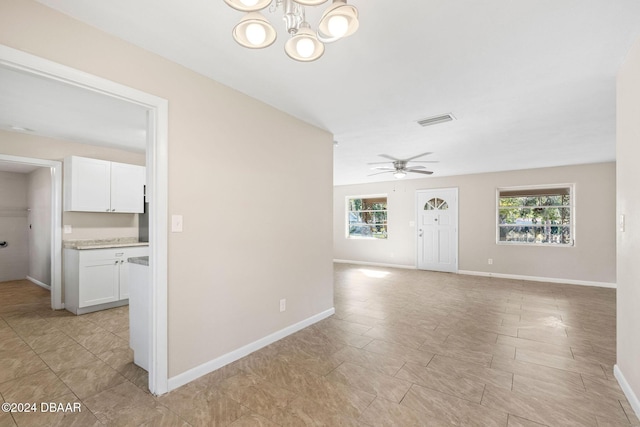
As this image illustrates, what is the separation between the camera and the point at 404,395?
→ 2.11 metres

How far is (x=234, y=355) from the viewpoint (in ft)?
8.65

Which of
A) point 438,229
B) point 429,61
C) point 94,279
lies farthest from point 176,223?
point 438,229

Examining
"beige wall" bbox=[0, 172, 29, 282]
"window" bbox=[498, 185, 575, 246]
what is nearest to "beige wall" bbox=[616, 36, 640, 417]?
"window" bbox=[498, 185, 575, 246]

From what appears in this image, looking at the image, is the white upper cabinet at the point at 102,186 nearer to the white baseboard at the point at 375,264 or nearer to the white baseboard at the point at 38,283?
the white baseboard at the point at 38,283

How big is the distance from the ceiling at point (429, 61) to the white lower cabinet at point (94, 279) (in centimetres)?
321

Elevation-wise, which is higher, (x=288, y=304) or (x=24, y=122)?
(x=24, y=122)

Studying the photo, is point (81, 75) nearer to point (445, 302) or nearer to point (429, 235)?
point (445, 302)

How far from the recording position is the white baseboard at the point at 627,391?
190 cm

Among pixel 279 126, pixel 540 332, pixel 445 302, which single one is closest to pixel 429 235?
pixel 445 302

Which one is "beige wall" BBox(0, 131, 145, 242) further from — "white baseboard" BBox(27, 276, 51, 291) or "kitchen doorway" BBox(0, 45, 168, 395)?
"kitchen doorway" BBox(0, 45, 168, 395)

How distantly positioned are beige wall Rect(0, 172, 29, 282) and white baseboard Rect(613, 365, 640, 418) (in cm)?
962

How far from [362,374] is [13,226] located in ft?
26.5

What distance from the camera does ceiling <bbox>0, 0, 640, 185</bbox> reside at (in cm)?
167

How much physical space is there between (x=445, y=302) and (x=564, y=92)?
3.11m
